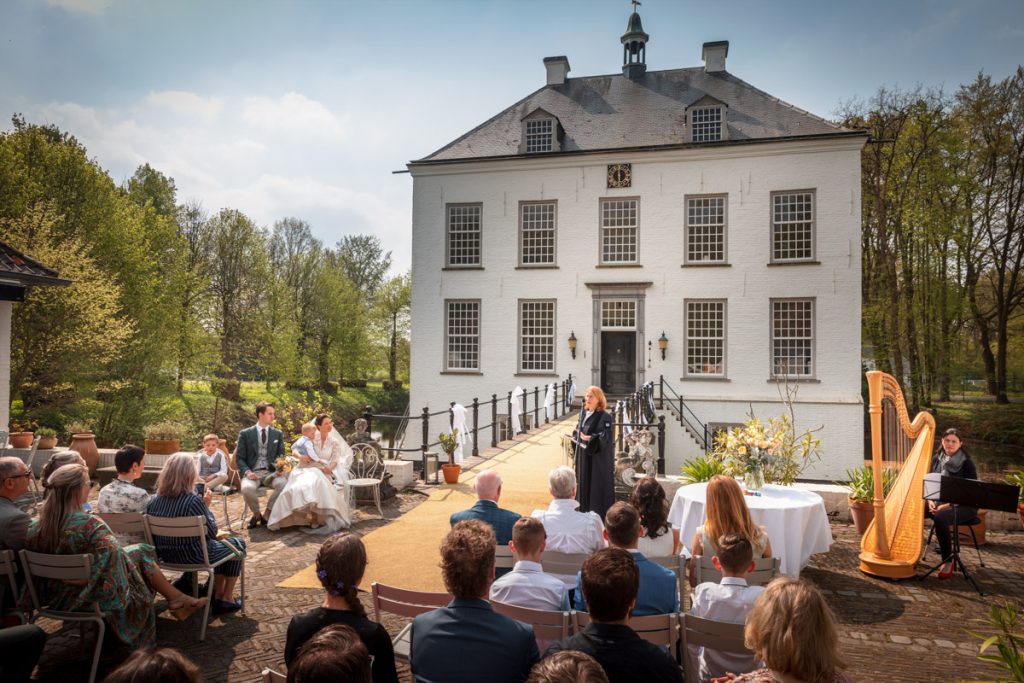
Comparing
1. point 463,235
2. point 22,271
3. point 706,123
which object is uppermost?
point 706,123

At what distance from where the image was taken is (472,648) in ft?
8.36

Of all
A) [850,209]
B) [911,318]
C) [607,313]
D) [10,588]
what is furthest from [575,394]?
[10,588]

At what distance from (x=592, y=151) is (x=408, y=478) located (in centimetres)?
1443

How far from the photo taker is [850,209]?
18906 millimetres

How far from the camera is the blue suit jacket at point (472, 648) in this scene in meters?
2.52

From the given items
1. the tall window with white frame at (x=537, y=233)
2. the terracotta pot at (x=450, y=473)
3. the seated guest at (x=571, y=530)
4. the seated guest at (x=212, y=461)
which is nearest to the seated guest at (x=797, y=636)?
the seated guest at (x=571, y=530)

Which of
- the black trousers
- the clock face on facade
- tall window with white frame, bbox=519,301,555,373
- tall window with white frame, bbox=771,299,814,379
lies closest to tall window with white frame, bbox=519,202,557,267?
tall window with white frame, bbox=519,301,555,373

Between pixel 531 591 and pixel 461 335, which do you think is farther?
pixel 461 335

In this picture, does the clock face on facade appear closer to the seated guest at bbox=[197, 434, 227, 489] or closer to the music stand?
the seated guest at bbox=[197, 434, 227, 489]

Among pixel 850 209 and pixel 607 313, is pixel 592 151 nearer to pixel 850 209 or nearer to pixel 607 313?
pixel 607 313

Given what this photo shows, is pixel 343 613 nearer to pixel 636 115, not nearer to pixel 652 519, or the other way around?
pixel 652 519

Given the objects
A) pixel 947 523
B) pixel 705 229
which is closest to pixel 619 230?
pixel 705 229

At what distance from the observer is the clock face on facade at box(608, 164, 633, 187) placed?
2055 centimetres

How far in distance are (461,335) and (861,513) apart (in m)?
15.7
